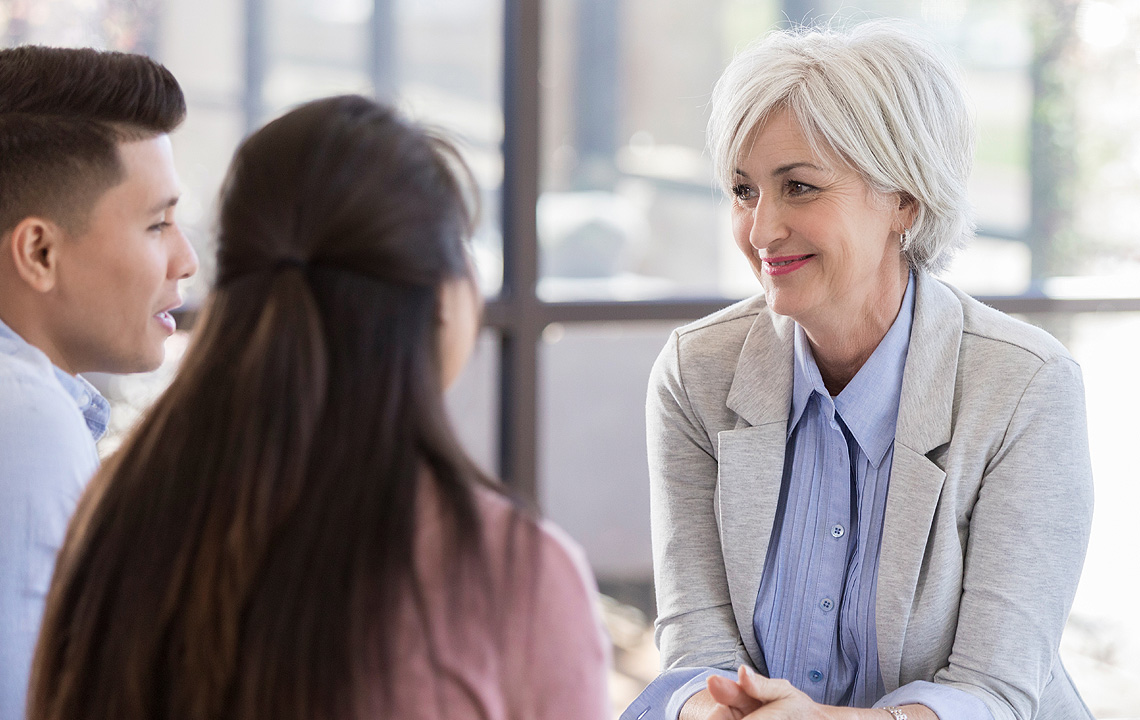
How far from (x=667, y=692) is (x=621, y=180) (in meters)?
1.59

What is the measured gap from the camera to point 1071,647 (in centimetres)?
314

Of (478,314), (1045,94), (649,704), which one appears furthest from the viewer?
(1045,94)

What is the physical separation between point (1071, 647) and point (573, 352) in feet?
5.54

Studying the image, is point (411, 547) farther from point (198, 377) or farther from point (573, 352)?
point (573, 352)

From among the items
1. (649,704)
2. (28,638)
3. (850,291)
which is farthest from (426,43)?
(28,638)

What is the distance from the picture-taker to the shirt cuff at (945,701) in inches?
53.1

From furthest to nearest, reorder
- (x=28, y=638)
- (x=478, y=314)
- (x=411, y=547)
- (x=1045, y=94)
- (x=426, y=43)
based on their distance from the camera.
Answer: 1. (x=1045, y=94)
2. (x=426, y=43)
3. (x=28, y=638)
4. (x=478, y=314)
5. (x=411, y=547)

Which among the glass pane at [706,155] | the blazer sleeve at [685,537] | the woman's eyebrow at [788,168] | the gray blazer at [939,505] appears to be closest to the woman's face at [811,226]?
the woman's eyebrow at [788,168]

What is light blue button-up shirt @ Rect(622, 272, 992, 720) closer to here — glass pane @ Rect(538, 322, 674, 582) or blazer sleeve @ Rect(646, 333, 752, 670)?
blazer sleeve @ Rect(646, 333, 752, 670)

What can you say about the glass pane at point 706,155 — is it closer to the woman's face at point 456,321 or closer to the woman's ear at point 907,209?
the woman's ear at point 907,209

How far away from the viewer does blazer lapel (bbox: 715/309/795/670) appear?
1.53 metres

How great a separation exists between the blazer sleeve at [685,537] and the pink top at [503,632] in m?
0.72

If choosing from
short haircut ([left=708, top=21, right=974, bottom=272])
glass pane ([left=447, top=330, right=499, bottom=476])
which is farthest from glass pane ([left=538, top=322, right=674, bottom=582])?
short haircut ([left=708, top=21, right=974, bottom=272])

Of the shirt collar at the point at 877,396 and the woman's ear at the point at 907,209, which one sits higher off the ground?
the woman's ear at the point at 907,209
